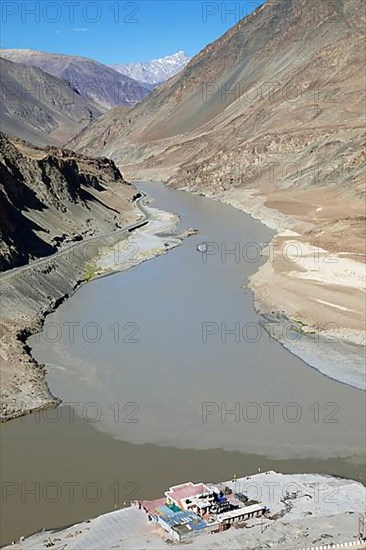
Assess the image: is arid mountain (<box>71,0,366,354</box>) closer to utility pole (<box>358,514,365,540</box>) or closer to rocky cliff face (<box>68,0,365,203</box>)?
rocky cliff face (<box>68,0,365,203</box>)

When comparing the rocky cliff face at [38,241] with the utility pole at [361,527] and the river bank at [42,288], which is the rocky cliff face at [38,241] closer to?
the river bank at [42,288]

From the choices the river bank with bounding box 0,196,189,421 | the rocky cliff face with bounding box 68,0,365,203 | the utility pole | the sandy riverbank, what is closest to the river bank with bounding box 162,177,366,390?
the sandy riverbank

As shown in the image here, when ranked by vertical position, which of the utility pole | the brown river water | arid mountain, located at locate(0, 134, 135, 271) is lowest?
the utility pole

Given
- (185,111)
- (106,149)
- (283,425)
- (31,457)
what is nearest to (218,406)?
(283,425)

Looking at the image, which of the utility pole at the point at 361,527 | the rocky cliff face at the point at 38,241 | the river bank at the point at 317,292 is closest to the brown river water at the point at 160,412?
the river bank at the point at 317,292

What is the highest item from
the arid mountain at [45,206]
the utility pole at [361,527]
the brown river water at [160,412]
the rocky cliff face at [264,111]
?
the rocky cliff face at [264,111]

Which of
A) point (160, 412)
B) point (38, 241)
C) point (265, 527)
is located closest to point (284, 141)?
point (38, 241)
